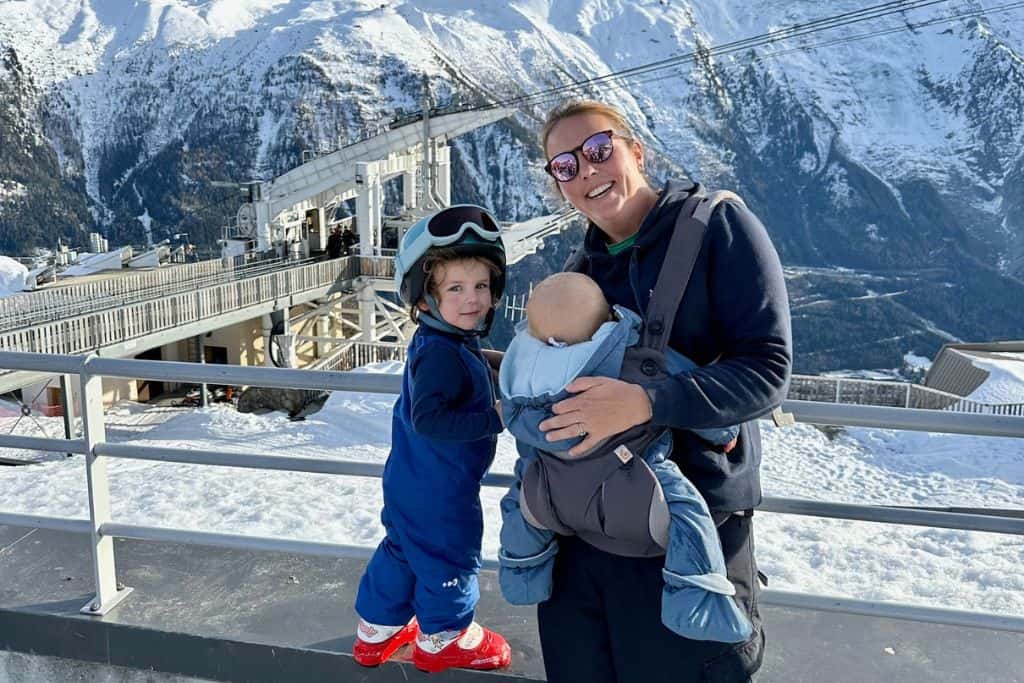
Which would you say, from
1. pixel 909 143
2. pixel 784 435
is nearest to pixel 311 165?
pixel 784 435

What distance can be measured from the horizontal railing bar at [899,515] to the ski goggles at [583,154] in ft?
2.63

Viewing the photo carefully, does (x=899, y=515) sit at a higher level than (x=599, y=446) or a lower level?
lower

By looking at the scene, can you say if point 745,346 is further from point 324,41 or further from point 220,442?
point 324,41

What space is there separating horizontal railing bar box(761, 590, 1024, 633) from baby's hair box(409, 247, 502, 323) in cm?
100

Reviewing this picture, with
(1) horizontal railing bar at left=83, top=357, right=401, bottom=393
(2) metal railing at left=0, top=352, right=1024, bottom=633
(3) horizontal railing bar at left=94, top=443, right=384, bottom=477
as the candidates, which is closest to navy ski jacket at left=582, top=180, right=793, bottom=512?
(2) metal railing at left=0, top=352, right=1024, bottom=633

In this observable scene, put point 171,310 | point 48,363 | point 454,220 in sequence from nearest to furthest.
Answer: point 454,220 → point 48,363 → point 171,310

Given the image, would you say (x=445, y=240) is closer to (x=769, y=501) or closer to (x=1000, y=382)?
(x=769, y=501)

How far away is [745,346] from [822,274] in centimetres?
9690

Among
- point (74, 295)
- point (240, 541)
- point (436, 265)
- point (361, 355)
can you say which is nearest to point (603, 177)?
point (436, 265)

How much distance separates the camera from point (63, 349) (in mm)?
15203

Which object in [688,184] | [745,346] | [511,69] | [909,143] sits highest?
[511,69]

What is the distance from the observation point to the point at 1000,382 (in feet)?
58.6

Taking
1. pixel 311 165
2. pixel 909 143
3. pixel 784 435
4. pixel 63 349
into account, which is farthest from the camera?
pixel 909 143

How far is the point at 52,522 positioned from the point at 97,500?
0.19 m
